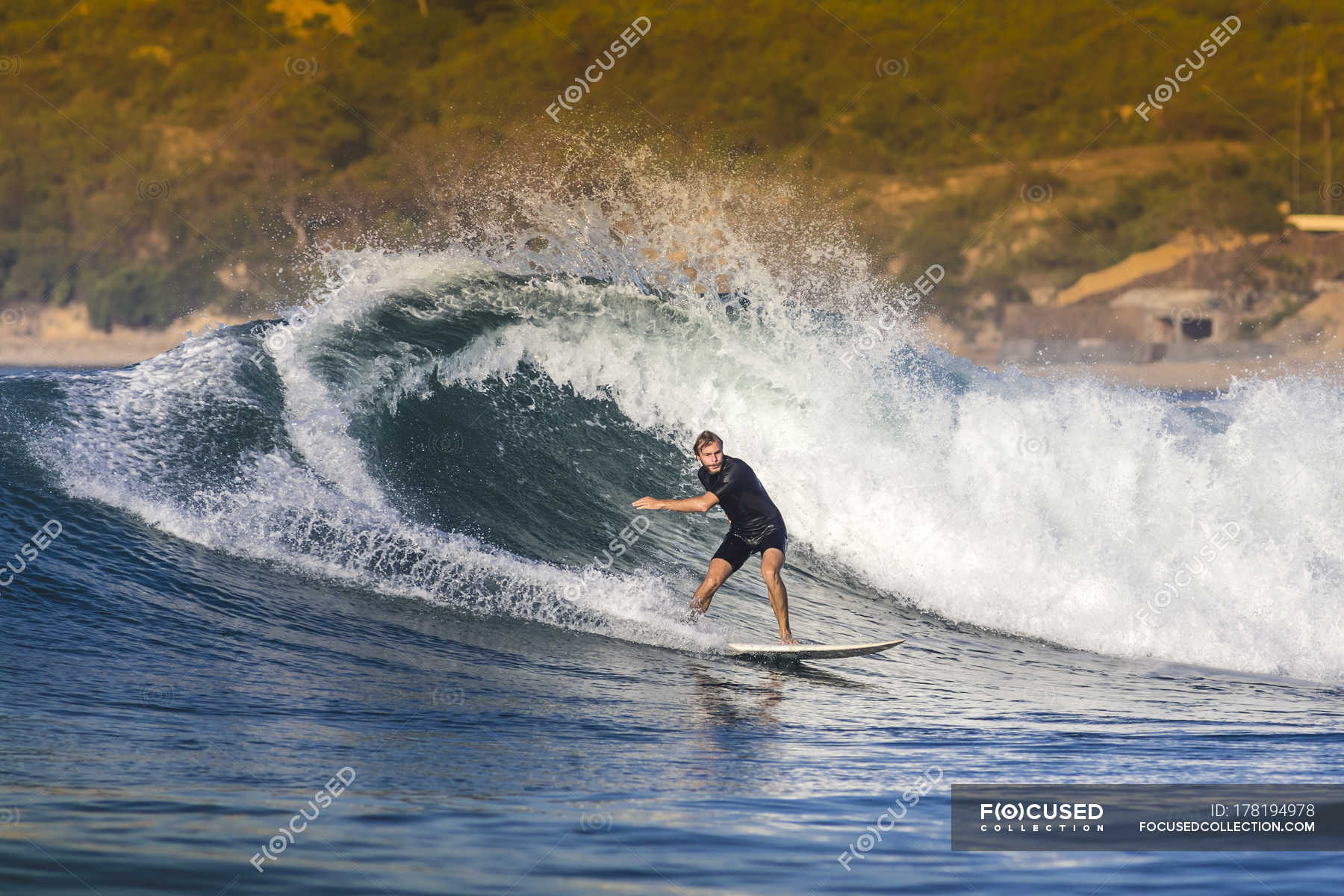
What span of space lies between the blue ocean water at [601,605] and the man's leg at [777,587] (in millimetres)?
304

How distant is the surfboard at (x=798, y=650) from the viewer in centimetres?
796

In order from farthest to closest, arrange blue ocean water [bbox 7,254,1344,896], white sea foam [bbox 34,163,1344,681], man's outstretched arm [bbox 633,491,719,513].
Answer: white sea foam [bbox 34,163,1344,681]
man's outstretched arm [bbox 633,491,719,513]
blue ocean water [bbox 7,254,1344,896]

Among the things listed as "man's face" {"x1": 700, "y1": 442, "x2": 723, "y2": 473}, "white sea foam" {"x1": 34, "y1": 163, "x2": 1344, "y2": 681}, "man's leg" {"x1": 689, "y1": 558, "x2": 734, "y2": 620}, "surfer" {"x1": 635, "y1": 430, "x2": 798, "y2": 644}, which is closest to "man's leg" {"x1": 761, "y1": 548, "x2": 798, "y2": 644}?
"surfer" {"x1": 635, "y1": 430, "x2": 798, "y2": 644}

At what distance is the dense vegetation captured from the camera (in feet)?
199

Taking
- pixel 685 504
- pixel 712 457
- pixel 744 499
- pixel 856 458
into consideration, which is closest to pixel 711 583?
pixel 744 499

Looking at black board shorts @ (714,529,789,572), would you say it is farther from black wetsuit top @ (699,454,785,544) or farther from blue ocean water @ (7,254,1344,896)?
blue ocean water @ (7,254,1344,896)

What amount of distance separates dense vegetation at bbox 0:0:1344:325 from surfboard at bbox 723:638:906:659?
170 feet

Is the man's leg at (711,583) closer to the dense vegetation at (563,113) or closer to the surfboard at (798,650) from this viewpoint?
the surfboard at (798,650)

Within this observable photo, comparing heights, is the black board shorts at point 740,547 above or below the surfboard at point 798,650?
above

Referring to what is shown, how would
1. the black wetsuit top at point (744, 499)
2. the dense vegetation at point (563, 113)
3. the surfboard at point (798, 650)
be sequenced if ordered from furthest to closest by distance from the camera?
the dense vegetation at point (563, 113)
the black wetsuit top at point (744, 499)
the surfboard at point (798, 650)

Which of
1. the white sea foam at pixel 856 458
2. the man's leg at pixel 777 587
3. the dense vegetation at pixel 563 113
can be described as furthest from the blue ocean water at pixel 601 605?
the dense vegetation at pixel 563 113

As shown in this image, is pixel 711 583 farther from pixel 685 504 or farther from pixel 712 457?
pixel 712 457

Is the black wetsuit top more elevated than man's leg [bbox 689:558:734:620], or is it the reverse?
the black wetsuit top

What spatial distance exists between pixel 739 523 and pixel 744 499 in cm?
16
